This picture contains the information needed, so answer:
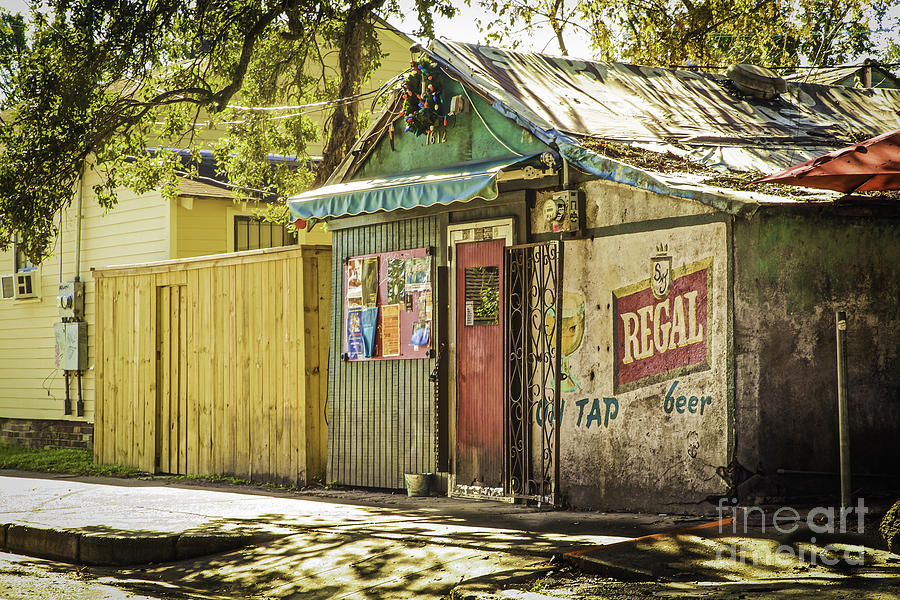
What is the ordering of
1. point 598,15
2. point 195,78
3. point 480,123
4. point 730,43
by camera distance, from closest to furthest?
point 480,123 < point 195,78 < point 598,15 < point 730,43

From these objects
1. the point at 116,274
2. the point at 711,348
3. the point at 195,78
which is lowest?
the point at 711,348

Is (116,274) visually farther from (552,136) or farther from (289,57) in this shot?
(552,136)

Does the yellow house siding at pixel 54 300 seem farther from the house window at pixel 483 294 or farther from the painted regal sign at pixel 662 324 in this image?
the painted regal sign at pixel 662 324

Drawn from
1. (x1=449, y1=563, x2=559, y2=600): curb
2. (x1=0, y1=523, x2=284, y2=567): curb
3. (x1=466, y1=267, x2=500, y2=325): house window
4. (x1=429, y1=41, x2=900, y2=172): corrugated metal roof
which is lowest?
(x1=0, y1=523, x2=284, y2=567): curb

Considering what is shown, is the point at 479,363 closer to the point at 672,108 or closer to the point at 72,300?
the point at 672,108

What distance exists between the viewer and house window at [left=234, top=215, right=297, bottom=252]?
A: 1678 cm

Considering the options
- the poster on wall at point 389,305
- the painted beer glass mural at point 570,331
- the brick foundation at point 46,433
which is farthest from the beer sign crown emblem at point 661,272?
the brick foundation at point 46,433

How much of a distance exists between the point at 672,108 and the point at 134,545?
21.1 ft

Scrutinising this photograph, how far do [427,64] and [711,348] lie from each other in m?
4.44

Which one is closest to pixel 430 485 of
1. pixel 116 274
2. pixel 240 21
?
pixel 116 274

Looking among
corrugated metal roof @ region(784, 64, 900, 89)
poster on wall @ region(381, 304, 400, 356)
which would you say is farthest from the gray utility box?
corrugated metal roof @ region(784, 64, 900, 89)

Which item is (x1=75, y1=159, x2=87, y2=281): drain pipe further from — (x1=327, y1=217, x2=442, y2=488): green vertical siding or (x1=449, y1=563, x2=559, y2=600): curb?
(x1=449, y1=563, x2=559, y2=600): curb

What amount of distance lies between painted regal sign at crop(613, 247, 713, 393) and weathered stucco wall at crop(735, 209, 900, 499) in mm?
364

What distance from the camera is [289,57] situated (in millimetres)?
16391
